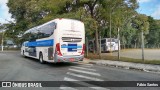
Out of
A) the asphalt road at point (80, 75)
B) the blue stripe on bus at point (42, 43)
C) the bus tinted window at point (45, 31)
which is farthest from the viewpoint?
the blue stripe on bus at point (42, 43)

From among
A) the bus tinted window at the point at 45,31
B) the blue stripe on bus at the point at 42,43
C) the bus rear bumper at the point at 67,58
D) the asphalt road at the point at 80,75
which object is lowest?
the asphalt road at the point at 80,75

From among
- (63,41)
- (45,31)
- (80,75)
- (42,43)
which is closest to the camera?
(80,75)

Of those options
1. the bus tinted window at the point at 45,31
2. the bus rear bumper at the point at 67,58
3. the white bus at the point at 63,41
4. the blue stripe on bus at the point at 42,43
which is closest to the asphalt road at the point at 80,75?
the bus rear bumper at the point at 67,58

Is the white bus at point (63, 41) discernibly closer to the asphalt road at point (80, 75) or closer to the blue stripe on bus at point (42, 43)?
the blue stripe on bus at point (42, 43)

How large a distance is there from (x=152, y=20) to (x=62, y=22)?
49.8 meters

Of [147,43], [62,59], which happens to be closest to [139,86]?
[62,59]

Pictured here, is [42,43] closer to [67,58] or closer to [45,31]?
[45,31]

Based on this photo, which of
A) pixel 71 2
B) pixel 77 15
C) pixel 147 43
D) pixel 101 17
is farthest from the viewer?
pixel 147 43

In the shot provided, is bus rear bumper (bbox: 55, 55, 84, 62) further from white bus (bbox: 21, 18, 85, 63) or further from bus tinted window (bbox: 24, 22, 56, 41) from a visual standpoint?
bus tinted window (bbox: 24, 22, 56, 41)

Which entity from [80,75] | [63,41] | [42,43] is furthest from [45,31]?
[80,75]

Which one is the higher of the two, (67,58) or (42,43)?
(42,43)

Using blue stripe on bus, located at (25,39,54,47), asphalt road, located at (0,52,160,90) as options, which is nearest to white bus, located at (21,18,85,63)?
blue stripe on bus, located at (25,39,54,47)

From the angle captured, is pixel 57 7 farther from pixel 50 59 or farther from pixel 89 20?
pixel 50 59

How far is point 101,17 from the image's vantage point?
26.0 meters
